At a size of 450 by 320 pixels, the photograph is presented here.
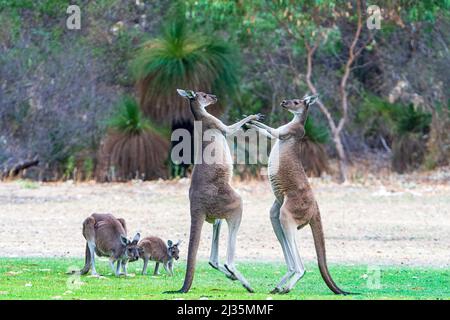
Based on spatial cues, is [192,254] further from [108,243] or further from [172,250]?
[172,250]

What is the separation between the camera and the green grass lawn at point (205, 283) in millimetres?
10828

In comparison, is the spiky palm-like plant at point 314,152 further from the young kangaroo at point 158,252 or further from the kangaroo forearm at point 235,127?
the kangaroo forearm at point 235,127

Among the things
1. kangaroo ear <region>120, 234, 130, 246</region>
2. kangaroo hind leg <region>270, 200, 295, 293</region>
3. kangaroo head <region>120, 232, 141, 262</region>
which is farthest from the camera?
kangaroo head <region>120, 232, 141, 262</region>

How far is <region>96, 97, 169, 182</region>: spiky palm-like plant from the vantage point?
25.2 m

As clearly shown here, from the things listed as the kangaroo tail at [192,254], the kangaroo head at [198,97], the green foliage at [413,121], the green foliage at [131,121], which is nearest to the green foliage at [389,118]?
the green foliage at [413,121]

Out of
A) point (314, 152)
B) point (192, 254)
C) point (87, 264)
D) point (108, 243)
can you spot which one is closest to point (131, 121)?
point (314, 152)

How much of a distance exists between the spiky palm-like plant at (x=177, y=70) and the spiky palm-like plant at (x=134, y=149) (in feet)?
1.28

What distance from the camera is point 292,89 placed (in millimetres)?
29906

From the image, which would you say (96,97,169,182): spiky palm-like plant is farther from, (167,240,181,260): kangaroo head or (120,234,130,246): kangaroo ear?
(120,234,130,246): kangaroo ear

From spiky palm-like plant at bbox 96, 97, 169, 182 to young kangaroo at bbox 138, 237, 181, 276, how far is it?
11849 millimetres

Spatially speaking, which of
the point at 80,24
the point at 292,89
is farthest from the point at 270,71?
the point at 80,24

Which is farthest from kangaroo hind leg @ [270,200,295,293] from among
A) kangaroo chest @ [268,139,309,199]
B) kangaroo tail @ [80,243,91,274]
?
kangaroo tail @ [80,243,91,274]

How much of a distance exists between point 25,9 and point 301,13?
8.19 m

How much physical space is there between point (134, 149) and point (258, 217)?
5.74m
